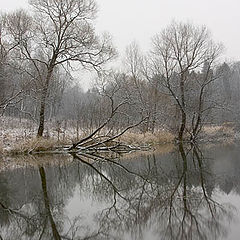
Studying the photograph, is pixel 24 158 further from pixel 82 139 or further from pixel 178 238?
pixel 178 238

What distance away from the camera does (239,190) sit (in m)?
9.43

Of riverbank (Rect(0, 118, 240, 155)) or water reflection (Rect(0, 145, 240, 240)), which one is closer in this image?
water reflection (Rect(0, 145, 240, 240))

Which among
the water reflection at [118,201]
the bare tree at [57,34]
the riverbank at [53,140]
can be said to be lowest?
the water reflection at [118,201]

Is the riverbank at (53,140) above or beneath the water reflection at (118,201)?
above

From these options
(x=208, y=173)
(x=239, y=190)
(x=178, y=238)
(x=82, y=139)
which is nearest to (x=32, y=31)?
(x=82, y=139)

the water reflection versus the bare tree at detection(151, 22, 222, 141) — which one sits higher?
the bare tree at detection(151, 22, 222, 141)

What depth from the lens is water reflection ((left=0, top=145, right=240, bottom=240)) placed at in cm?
635

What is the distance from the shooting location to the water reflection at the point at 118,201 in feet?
20.8

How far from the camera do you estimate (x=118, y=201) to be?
8742 mm

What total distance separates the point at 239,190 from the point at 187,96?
21.4m

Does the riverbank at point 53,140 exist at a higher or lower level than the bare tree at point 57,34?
lower

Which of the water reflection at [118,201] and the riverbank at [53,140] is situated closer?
the water reflection at [118,201]

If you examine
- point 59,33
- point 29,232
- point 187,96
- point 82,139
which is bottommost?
point 29,232

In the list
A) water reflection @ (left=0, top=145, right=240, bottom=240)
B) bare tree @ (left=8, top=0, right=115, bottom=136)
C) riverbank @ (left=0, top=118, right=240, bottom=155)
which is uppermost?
bare tree @ (left=8, top=0, right=115, bottom=136)
